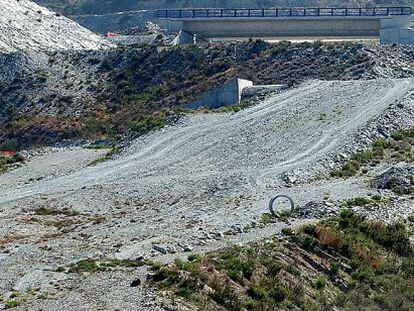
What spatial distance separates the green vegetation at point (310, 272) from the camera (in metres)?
21.1

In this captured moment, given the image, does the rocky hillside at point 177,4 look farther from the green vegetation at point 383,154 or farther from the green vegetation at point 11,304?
the green vegetation at point 11,304

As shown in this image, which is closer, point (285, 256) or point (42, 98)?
A: point (285, 256)

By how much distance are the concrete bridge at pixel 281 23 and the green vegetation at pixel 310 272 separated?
A: 49371mm

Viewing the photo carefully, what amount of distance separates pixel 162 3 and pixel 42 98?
→ 307ft

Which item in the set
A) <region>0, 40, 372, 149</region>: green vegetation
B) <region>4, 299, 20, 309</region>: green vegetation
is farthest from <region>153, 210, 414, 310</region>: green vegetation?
<region>0, 40, 372, 149</region>: green vegetation

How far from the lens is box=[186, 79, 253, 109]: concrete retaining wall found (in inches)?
2272

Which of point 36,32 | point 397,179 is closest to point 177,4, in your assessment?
point 36,32

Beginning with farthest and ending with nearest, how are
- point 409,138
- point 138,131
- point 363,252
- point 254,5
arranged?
1. point 254,5
2. point 138,131
3. point 409,138
4. point 363,252

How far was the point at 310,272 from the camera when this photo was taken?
24016 millimetres

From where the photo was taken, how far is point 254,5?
153 meters

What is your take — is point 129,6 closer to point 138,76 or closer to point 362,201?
point 138,76

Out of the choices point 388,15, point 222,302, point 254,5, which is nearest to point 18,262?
point 222,302

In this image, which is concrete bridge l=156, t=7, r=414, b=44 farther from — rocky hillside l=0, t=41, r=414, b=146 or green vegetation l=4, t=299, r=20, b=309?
green vegetation l=4, t=299, r=20, b=309

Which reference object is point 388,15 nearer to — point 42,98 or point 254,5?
point 42,98
